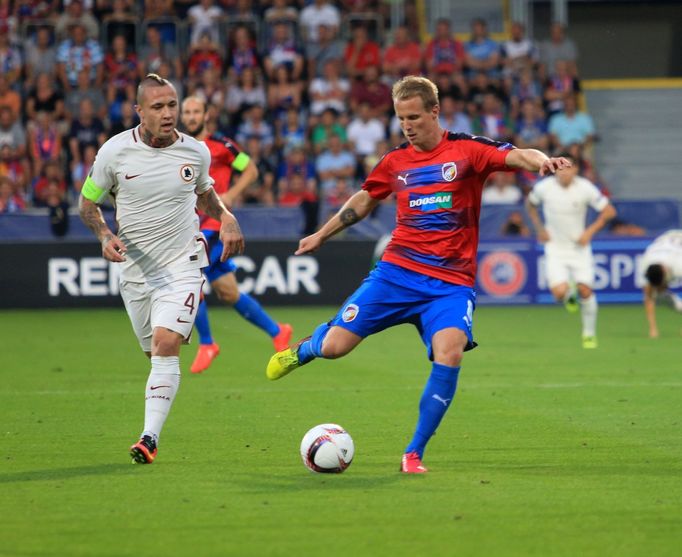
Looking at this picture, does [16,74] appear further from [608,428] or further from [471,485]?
[471,485]

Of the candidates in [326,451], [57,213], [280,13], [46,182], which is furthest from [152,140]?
[280,13]

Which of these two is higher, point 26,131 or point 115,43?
point 115,43

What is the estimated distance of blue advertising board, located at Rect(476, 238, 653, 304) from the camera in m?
19.6

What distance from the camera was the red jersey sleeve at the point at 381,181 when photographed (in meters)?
A: 7.64

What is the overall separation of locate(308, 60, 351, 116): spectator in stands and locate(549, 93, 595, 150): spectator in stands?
3.61 meters

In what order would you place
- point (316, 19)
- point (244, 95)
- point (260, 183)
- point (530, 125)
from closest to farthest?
point (260, 183)
point (244, 95)
point (530, 125)
point (316, 19)

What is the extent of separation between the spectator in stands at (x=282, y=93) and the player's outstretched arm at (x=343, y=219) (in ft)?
49.1

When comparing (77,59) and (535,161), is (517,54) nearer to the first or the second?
(77,59)

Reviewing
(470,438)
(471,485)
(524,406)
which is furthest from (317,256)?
(471,485)

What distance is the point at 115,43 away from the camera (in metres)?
22.8

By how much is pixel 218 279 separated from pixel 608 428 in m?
4.62

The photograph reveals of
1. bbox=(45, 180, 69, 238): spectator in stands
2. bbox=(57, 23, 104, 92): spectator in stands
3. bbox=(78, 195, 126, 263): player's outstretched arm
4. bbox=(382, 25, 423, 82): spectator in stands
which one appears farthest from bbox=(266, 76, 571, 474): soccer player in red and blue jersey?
bbox=(57, 23, 104, 92): spectator in stands

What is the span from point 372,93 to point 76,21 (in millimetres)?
5340

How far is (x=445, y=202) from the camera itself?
741cm
